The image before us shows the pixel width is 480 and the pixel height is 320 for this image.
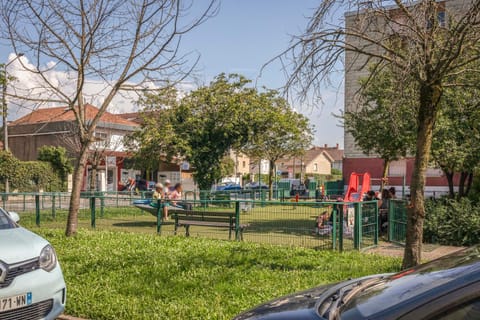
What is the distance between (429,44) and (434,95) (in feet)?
2.24

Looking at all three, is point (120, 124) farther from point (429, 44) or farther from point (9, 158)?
point (429, 44)

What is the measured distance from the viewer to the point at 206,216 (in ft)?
40.5

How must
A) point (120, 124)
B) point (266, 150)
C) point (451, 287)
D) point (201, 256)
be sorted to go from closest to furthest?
point (451, 287) → point (201, 256) → point (266, 150) → point (120, 124)

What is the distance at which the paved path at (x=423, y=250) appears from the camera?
32.0 feet

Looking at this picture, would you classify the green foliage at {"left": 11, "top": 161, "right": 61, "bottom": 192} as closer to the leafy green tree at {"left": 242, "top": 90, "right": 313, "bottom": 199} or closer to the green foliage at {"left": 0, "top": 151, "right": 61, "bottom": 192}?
the green foliage at {"left": 0, "top": 151, "right": 61, "bottom": 192}

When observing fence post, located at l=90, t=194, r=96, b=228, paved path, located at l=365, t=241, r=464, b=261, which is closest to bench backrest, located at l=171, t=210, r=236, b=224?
fence post, located at l=90, t=194, r=96, b=228

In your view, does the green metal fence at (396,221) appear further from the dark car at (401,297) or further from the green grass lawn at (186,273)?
the dark car at (401,297)

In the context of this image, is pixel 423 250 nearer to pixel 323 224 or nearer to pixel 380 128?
pixel 323 224

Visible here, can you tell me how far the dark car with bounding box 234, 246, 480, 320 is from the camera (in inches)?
86.9

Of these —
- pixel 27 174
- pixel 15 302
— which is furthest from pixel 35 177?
pixel 15 302

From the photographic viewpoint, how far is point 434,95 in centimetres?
650

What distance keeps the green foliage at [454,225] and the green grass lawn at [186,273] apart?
131 inches

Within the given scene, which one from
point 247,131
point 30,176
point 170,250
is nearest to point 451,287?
point 170,250

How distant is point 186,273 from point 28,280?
270 cm
